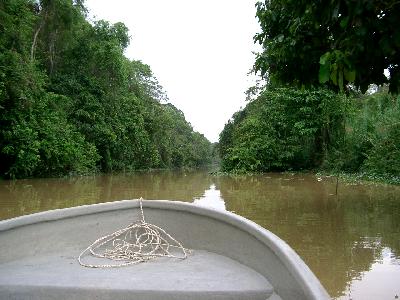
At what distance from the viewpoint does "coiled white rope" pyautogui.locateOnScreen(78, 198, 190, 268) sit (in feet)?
11.5

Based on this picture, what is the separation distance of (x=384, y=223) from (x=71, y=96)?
19931 millimetres

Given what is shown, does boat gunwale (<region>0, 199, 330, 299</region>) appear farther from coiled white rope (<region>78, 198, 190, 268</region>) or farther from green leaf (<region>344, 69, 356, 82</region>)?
green leaf (<region>344, 69, 356, 82</region>)

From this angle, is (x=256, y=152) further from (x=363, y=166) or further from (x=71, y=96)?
(x=71, y=96)

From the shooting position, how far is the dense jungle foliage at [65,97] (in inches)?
680

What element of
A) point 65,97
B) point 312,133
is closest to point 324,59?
point 312,133

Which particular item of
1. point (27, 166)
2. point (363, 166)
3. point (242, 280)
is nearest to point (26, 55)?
point (27, 166)

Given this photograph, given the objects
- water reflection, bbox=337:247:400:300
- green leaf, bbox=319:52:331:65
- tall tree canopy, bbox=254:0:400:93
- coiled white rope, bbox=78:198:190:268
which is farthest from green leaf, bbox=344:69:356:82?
water reflection, bbox=337:247:400:300

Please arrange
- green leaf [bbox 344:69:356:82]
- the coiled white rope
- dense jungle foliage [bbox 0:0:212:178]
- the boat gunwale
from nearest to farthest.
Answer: the boat gunwale < green leaf [bbox 344:69:356:82] < the coiled white rope < dense jungle foliage [bbox 0:0:212:178]

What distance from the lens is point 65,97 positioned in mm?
22000

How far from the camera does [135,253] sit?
11.6ft

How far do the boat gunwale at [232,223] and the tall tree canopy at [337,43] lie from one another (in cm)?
104

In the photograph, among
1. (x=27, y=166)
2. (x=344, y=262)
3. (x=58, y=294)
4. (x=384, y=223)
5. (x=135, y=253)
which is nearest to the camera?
(x=58, y=294)

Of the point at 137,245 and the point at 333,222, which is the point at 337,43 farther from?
the point at 333,222

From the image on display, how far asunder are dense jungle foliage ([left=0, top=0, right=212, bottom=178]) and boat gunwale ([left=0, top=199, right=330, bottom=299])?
13.6 meters
